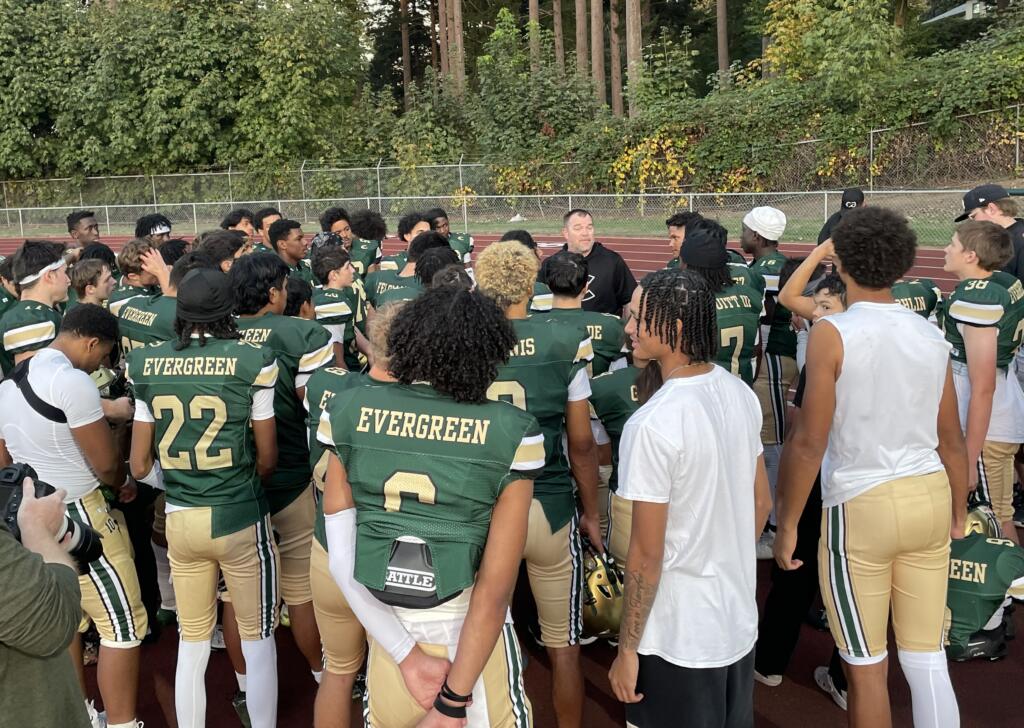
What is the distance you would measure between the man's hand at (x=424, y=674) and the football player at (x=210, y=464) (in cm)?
147

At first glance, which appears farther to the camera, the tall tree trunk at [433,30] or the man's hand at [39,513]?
the tall tree trunk at [433,30]

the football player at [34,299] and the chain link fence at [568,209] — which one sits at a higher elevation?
the chain link fence at [568,209]

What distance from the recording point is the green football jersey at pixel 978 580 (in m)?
3.85

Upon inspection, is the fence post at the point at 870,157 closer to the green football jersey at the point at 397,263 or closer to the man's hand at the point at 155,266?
the green football jersey at the point at 397,263

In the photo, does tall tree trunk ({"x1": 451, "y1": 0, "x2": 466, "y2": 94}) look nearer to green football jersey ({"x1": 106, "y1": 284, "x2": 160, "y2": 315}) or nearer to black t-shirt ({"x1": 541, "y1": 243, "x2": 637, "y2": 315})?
black t-shirt ({"x1": 541, "y1": 243, "x2": 637, "y2": 315})

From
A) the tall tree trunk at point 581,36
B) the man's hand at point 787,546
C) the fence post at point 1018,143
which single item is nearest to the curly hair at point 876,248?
the man's hand at point 787,546

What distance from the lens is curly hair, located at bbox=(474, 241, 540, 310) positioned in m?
3.72

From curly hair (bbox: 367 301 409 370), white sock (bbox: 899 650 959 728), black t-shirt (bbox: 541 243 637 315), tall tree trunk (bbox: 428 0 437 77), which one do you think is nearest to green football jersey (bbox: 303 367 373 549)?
curly hair (bbox: 367 301 409 370)

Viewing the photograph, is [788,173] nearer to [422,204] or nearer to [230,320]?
[422,204]

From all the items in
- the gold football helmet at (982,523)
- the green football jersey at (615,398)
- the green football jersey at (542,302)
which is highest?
the green football jersey at (542,302)

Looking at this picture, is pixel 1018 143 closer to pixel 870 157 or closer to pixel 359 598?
pixel 870 157

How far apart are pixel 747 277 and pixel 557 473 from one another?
7.95ft

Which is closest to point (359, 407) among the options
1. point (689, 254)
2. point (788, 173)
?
point (689, 254)

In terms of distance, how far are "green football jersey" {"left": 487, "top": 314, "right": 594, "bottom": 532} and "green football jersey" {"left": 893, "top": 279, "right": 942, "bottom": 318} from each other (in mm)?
2161
